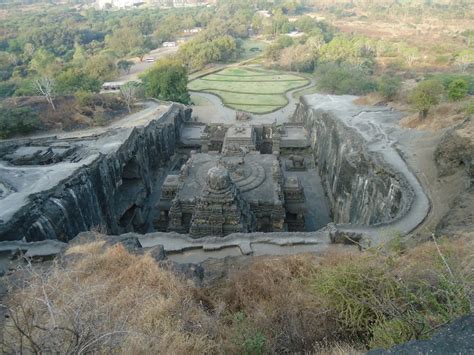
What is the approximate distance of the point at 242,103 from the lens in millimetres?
48719

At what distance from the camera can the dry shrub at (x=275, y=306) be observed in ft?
25.2

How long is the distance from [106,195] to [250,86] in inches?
1538

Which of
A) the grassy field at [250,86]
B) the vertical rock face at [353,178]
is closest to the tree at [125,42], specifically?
the grassy field at [250,86]

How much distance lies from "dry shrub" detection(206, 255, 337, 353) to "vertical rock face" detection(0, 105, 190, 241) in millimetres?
10224

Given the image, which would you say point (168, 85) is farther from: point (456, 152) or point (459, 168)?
point (459, 168)

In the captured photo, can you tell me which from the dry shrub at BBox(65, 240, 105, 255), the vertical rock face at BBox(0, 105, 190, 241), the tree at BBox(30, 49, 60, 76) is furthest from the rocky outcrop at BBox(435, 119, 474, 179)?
the tree at BBox(30, 49, 60, 76)

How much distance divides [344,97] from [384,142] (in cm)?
1654

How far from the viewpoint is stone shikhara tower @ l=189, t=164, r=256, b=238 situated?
58.3ft

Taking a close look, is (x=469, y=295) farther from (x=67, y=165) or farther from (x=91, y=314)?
(x=67, y=165)

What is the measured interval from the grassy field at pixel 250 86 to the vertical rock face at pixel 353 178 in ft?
49.1

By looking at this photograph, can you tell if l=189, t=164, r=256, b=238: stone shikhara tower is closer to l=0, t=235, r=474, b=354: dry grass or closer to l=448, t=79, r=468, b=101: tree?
l=0, t=235, r=474, b=354: dry grass

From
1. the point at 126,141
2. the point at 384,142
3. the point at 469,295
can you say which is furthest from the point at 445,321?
the point at 126,141

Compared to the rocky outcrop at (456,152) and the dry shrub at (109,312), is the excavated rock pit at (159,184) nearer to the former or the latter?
the rocky outcrop at (456,152)

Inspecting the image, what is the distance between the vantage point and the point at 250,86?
56.4 metres
